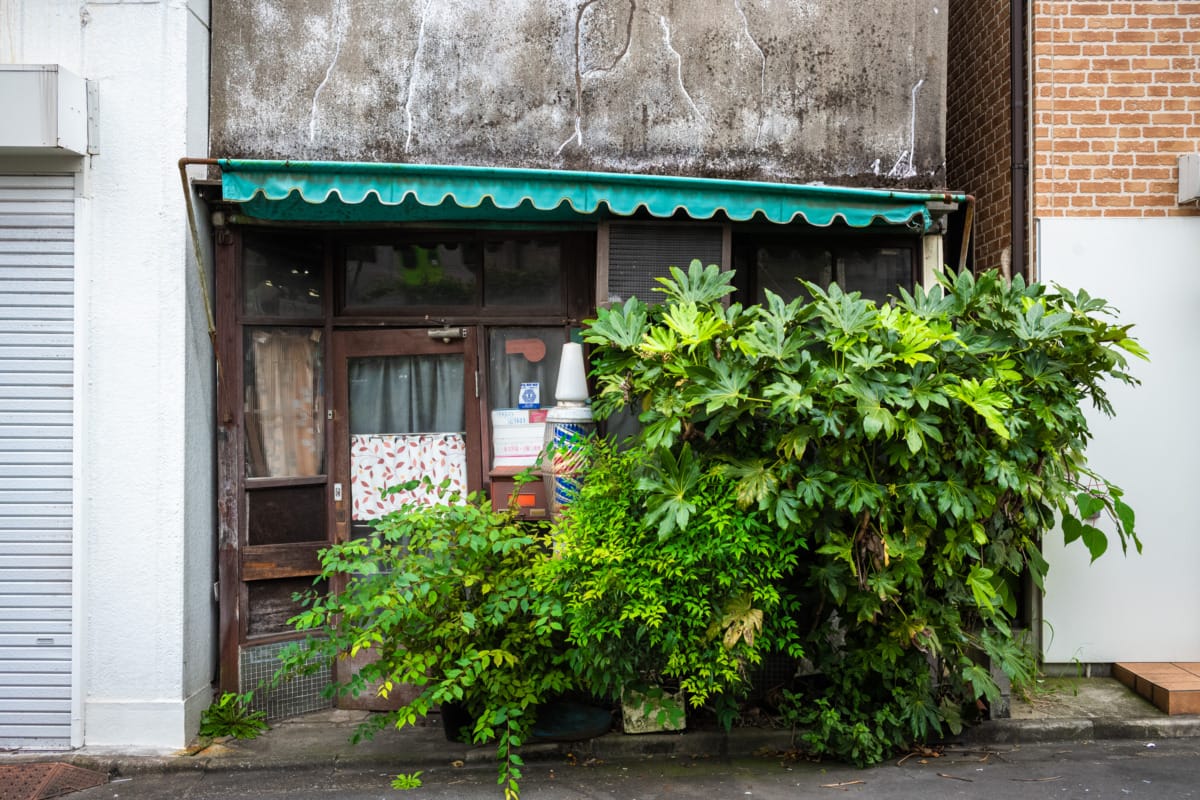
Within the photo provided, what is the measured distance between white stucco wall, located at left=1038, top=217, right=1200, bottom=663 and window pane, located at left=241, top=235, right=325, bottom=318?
546cm

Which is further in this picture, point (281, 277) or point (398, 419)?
point (398, 419)

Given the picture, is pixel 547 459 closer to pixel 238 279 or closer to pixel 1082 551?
pixel 238 279

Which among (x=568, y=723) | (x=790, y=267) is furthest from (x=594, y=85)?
(x=568, y=723)

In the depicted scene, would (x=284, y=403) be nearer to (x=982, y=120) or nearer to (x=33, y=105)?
(x=33, y=105)

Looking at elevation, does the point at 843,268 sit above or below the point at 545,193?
below

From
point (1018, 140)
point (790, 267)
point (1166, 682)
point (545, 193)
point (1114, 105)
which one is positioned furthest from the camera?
point (1018, 140)

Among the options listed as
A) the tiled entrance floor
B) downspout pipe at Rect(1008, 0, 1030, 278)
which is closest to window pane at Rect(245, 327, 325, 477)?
downspout pipe at Rect(1008, 0, 1030, 278)

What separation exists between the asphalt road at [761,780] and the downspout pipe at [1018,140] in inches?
138

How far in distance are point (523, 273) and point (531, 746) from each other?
10.6 feet

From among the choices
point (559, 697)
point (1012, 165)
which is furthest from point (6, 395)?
point (1012, 165)

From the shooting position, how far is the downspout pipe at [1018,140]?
6.54 metres

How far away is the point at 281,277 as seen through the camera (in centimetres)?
612

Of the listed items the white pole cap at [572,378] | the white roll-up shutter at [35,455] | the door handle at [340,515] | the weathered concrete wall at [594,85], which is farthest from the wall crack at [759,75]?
Result: the white roll-up shutter at [35,455]

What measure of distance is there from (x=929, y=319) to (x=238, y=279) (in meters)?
4.54
